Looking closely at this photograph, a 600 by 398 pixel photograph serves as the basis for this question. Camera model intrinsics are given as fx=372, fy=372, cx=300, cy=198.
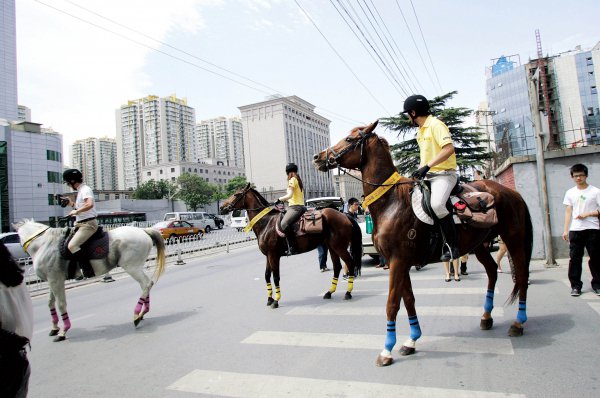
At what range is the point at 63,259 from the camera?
6125 mm

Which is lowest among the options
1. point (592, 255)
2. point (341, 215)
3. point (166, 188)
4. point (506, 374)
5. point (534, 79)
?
point (506, 374)

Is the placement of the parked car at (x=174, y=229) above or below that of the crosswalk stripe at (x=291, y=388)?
above

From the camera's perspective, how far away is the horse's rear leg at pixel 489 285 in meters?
4.84

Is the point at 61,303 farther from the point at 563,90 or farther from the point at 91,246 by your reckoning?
the point at 563,90

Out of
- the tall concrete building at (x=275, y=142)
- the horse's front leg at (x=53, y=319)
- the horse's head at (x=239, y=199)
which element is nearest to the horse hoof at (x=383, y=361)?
the horse's head at (x=239, y=199)

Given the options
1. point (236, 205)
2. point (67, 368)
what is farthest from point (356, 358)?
point (236, 205)

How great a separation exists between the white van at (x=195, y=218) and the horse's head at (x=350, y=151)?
34233mm

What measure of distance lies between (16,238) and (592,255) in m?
23.9

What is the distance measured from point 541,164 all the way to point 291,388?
917cm

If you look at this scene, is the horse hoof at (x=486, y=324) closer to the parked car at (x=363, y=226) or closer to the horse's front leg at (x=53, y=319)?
the parked car at (x=363, y=226)

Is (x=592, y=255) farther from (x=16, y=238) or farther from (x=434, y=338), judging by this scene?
(x=16, y=238)

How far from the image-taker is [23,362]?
7.01 feet

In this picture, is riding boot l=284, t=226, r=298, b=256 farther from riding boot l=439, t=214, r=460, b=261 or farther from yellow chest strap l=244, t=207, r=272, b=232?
riding boot l=439, t=214, r=460, b=261

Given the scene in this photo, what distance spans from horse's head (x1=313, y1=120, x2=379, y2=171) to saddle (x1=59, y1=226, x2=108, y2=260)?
4.04 meters
